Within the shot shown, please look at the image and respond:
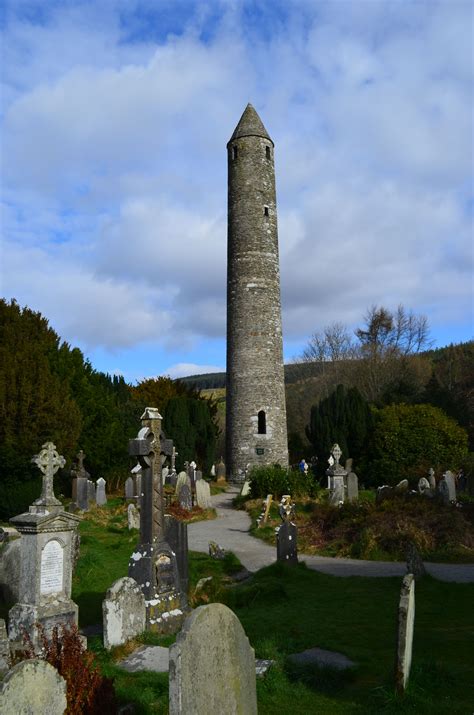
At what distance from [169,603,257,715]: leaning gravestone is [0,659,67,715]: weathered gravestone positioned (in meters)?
0.74

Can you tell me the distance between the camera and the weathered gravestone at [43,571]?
7051 millimetres

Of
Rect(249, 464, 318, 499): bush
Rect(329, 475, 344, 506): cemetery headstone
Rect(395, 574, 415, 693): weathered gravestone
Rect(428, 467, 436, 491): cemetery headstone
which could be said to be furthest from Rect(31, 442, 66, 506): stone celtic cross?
Rect(428, 467, 436, 491): cemetery headstone

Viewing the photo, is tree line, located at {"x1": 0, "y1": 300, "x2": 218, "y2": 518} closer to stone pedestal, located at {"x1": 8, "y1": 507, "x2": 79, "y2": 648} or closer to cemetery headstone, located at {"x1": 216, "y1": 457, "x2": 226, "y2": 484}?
cemetery headstone, located at {"x1": 216, "y1": 457, "x2": 226, "y2": 484}

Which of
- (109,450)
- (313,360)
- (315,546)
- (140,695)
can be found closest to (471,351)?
(313,360)

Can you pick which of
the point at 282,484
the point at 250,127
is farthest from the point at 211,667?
the point at 250,127

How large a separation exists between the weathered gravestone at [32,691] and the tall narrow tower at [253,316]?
22.6 m

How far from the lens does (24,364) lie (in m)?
19.4

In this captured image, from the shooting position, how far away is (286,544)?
450 inches

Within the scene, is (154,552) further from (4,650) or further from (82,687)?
(82,687)

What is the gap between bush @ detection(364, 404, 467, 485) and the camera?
2417cm

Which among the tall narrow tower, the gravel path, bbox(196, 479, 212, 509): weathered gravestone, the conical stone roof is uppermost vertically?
the conical stone roof

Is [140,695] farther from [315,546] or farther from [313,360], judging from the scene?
[313,360]

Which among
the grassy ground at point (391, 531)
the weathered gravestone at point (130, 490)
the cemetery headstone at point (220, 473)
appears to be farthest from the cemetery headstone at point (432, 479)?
the cemetery headstone at point (220, 473)

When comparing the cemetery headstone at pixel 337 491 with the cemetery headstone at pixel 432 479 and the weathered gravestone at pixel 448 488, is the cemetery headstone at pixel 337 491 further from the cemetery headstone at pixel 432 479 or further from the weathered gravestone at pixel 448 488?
the cemetery headstone at pixel 432 479
